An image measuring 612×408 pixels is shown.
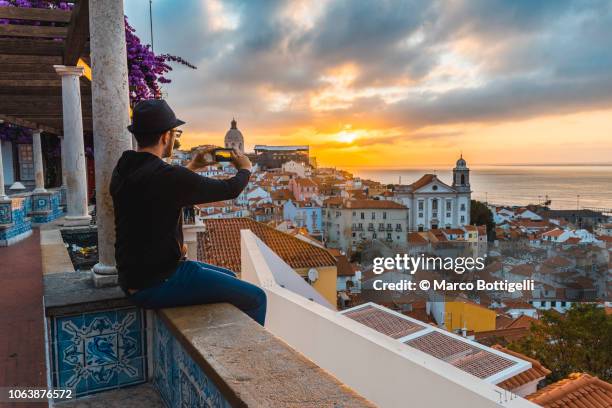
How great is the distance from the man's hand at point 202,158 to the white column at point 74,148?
5877 mm

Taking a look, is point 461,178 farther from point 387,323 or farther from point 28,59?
point 28,59

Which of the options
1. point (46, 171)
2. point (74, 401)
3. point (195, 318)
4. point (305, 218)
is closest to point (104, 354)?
point (74, 401)

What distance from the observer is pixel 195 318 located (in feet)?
6.79

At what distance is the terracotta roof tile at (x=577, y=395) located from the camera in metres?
6.60

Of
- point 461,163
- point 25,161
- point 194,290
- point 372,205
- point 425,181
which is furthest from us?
point 461,163

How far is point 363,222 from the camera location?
64.8 meters

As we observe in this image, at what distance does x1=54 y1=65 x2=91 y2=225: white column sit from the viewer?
7445 millimetres

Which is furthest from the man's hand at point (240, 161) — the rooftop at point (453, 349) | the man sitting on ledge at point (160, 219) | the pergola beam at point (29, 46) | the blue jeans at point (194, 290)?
the pergola beam at point (29, 46)

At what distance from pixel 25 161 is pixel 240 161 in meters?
20.2

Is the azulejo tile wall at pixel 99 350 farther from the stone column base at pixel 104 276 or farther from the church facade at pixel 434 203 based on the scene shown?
the church facade at pixel 434 203

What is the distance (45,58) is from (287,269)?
5291 millimetres

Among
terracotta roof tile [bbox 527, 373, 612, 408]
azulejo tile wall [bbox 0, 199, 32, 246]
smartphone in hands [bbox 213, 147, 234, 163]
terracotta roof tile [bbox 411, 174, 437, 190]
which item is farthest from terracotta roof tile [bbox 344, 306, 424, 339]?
terracotta roof tile [bbox 411, 174, 437, 190]

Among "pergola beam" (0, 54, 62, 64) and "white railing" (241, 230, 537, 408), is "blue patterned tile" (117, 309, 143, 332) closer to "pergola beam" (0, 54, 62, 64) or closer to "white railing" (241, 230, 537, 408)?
"white railing" (241, 230, 537, 408)

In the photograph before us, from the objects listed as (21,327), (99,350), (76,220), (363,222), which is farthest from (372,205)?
(99,350)
